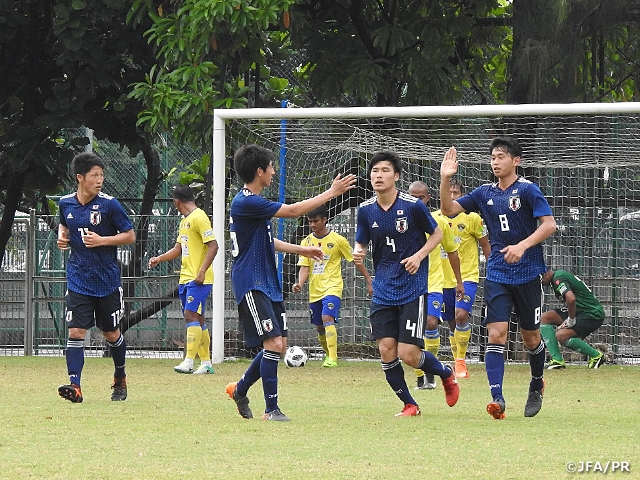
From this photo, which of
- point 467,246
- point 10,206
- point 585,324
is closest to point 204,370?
point 467,246

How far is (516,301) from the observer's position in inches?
360

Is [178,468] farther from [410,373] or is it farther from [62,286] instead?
[62,286]

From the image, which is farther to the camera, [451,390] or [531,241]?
[451,390]

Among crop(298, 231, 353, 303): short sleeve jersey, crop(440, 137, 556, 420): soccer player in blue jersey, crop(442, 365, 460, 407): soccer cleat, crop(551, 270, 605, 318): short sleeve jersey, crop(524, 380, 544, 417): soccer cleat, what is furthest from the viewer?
crop(298, 231, 353, 303): short sleeve jersey

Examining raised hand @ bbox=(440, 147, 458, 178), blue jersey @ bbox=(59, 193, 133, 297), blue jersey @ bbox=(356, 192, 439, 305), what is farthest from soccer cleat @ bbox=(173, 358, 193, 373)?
raised hand @ bbox=(440, 147, 458, 178)

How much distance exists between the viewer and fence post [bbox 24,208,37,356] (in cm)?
1764

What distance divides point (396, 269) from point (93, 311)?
2873 millimetres

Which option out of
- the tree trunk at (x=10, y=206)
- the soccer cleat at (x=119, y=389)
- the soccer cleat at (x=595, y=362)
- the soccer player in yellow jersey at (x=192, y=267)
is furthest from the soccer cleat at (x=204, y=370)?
the tree trunk at (x=10, y=206)

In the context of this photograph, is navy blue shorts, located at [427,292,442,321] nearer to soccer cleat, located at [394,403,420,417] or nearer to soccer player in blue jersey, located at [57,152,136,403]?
soccer cleat, located at [394,403,420,417]

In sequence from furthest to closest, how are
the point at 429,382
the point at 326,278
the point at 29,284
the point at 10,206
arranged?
the point at 29,284 → the point at 10,206 → the point at 326,278 → the point at 429,382

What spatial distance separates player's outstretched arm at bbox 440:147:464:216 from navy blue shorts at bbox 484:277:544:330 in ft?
2.13

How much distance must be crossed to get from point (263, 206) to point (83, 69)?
27.6 ft

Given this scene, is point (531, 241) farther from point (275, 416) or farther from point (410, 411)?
point (275, 416)

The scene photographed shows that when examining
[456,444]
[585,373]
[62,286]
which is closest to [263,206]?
[456,444]
